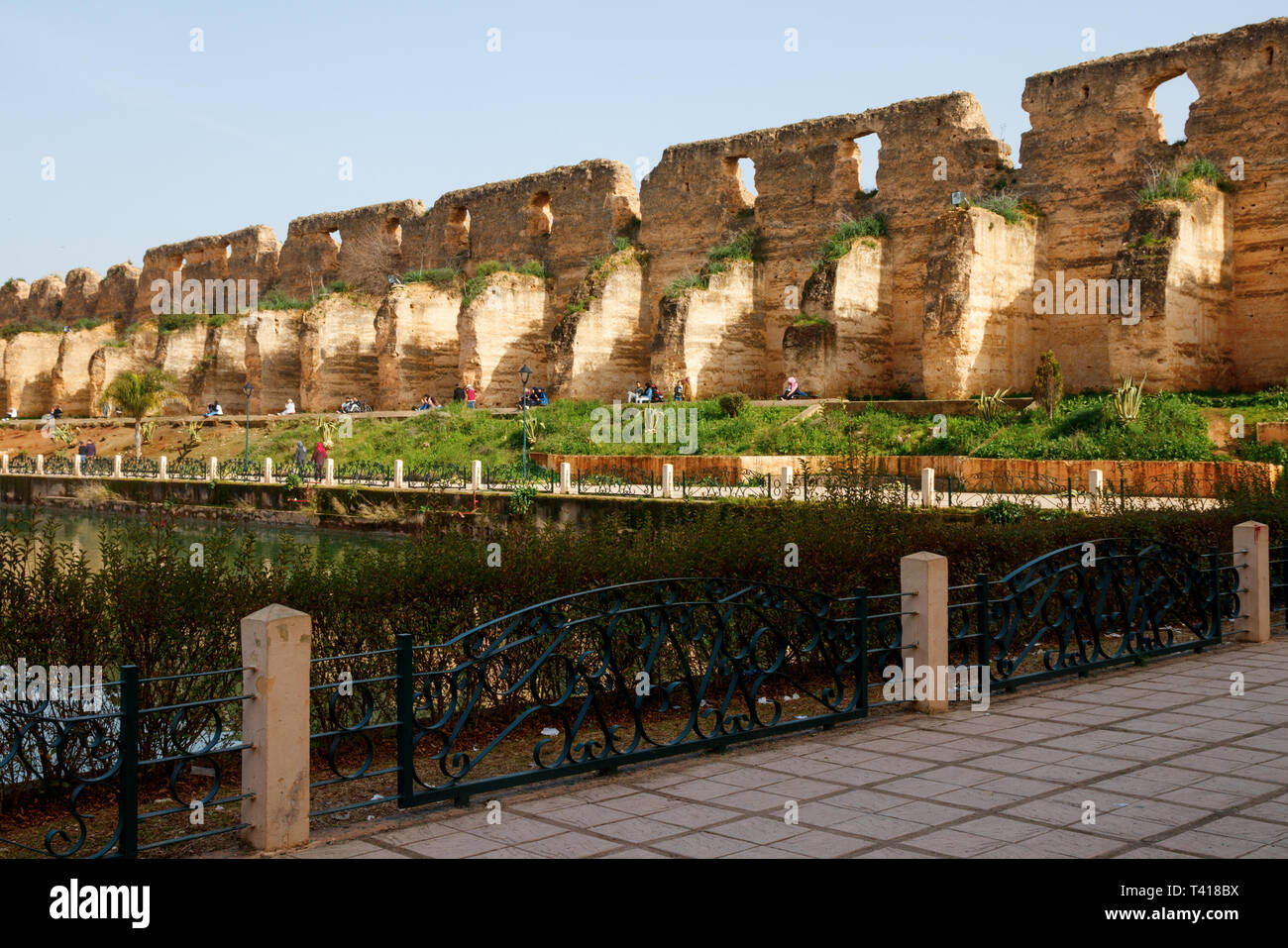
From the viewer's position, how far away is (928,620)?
20.9 feet

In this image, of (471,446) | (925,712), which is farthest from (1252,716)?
(471,446)

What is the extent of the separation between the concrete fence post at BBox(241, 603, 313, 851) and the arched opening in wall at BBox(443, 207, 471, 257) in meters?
34.9

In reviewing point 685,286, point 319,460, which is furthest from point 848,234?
point 319,460

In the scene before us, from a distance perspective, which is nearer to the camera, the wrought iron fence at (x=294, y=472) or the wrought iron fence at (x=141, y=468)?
the wrought iron fence at (x=294, y=472)

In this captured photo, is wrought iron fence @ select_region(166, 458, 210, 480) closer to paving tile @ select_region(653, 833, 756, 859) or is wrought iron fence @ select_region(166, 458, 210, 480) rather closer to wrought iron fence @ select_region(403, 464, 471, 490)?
wrought iron fence @ select_region(403, 464, 471, 490)

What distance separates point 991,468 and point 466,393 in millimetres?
17927

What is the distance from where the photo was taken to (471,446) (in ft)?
90.2

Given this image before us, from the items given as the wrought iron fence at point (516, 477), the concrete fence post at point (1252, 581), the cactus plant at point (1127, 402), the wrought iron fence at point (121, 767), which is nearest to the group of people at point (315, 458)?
the wrought iron fence at point (516, 477)

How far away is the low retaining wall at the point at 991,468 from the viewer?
15.9 meters

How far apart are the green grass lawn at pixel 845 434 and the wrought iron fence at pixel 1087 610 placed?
9.45 m

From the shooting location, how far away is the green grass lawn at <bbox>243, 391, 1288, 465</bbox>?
60.3 ft

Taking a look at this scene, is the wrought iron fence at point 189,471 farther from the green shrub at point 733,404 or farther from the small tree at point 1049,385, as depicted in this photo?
the small tree at point 1049,385

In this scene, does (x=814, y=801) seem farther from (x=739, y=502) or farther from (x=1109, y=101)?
(x=1109, y=101)
